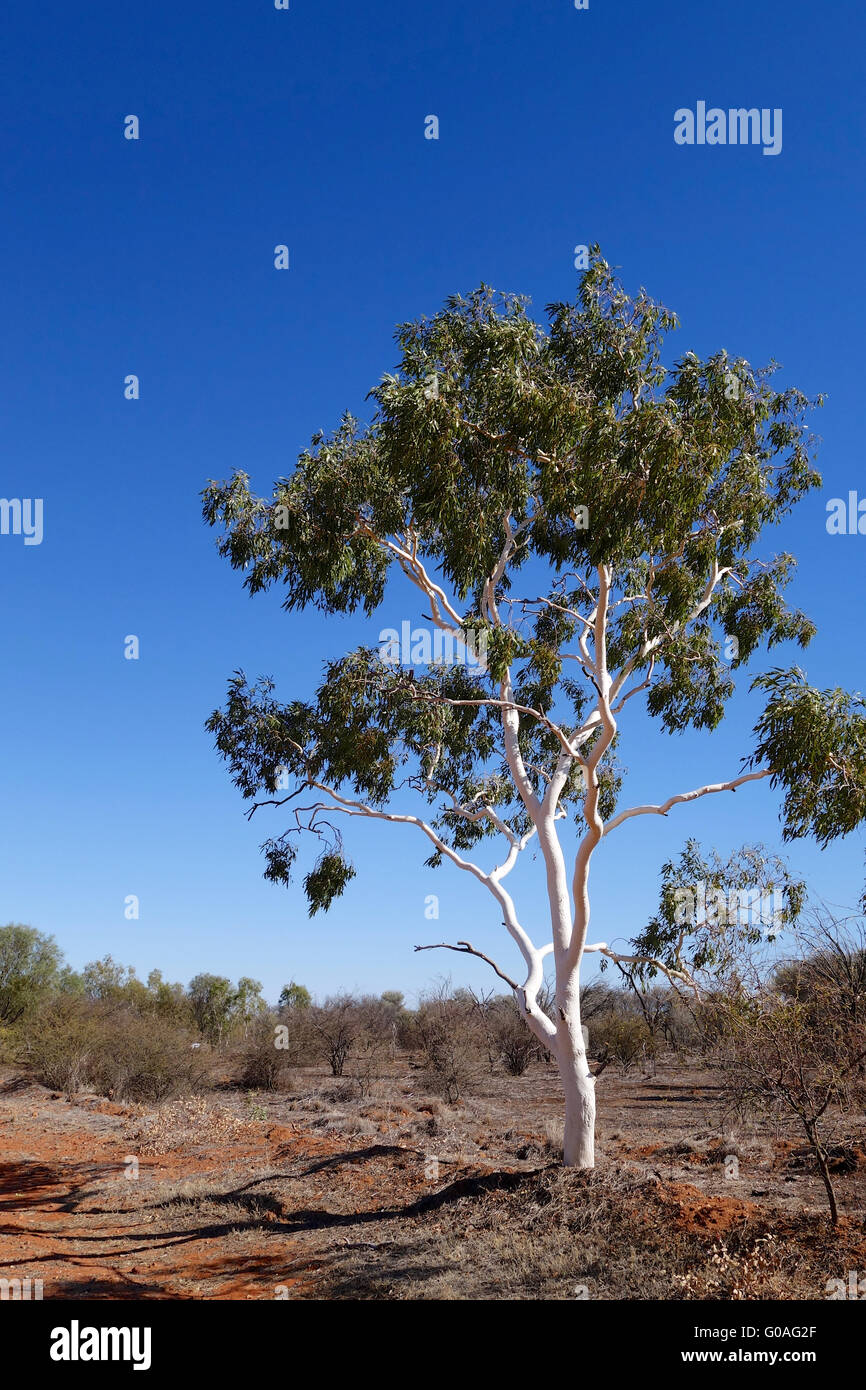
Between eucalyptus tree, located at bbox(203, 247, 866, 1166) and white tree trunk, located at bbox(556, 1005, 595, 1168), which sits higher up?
eucalyptus tree, located at bbox(203, 247, 866, 1166)

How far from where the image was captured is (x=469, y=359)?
9.52 meters

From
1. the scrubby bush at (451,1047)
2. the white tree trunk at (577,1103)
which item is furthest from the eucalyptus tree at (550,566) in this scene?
the scrubby bush at (451,1047)

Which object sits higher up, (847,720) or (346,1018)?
(847,720)

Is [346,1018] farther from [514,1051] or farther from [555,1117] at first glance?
[555,1117]

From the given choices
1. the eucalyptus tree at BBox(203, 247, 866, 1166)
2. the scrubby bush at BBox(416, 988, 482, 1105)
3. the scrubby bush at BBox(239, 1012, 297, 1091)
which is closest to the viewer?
the eucalyptus tree at BBox(203, 247, 866, 1166)

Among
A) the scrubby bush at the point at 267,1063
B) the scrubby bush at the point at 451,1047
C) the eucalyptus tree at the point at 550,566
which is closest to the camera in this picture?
the eucalyptus tree at the point at 550,566

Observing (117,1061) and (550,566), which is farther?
(117,1061)

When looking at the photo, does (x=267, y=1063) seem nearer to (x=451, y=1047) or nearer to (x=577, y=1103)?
(x=451, y=1047)

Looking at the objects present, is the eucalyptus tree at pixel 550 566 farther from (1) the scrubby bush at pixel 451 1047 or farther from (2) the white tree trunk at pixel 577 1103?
(1) the scrubby bush at pixel 451 1047

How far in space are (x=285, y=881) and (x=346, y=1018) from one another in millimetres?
14715

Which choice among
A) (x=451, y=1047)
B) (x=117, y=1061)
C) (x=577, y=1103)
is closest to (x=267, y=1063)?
(x=117, y=1061)

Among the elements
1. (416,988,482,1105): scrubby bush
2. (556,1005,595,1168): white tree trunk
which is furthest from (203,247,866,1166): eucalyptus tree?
(416,988,482,1105): scrubby bush

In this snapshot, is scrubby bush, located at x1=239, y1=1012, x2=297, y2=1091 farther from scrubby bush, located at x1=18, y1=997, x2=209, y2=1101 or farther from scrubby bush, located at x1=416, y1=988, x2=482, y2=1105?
scrubby bush, located at x1=416, y1=988, x2=482, y2=1105
